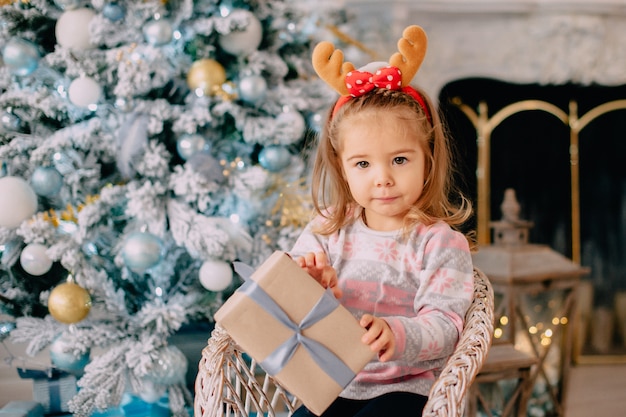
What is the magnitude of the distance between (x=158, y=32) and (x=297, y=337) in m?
1.12

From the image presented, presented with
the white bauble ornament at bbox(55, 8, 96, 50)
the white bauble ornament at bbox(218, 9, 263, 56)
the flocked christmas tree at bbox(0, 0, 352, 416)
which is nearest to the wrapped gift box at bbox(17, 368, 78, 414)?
the flocked christmas tree at bbox(0, 0, 352, 416)

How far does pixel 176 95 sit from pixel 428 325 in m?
1.27

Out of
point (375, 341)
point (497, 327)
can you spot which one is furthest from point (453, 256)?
point (497, 327)

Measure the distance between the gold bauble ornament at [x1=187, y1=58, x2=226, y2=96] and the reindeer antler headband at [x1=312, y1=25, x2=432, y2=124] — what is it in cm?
66

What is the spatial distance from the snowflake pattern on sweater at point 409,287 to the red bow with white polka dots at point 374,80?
0.29 m

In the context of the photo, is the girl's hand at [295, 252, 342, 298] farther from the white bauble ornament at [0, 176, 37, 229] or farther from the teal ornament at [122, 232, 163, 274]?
the white bauble ornament at [0, 176, 37, 229]

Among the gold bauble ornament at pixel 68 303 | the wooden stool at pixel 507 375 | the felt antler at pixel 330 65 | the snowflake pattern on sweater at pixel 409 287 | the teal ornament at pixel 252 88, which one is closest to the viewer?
the snowflake pattern on sweater at pixel 409 287

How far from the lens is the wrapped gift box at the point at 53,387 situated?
1.93m

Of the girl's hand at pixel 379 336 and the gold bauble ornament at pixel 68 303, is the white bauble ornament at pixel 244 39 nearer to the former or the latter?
the gold bauble ornament at pixel 68 303

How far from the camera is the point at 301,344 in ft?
3.17

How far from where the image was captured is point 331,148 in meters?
1.31

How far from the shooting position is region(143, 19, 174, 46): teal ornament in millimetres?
1729

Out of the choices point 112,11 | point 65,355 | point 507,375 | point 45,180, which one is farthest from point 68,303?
point 507,375

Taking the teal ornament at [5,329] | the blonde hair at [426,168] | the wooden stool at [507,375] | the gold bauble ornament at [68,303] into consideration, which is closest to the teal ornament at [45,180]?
the gold bauble ornament at [68,303]
